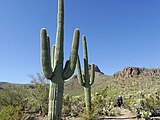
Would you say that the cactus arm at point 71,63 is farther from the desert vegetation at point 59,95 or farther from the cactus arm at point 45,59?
the cactus arm at point 45,59

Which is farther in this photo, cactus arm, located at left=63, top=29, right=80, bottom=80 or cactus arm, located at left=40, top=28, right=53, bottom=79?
cactus arm, located at left=63, top=29, right=80, bottom=80

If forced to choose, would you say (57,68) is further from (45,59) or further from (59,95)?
(59,95)

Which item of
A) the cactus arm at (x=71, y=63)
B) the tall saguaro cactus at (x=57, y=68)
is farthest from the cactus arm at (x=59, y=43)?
the cactus arm at (x=71, y=63)

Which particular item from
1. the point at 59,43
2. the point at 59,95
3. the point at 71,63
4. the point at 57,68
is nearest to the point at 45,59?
the point at 57,68

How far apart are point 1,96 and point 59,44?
47.4 ft

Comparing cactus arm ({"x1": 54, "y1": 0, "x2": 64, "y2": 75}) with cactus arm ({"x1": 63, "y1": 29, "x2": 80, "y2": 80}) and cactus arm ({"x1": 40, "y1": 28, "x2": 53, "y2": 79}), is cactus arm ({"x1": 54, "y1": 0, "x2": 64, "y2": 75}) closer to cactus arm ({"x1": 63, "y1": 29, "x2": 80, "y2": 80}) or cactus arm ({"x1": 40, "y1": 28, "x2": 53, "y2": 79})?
cactus arm ({"x1": 63, "y1": 29, "x2": 80, "y2": 80})

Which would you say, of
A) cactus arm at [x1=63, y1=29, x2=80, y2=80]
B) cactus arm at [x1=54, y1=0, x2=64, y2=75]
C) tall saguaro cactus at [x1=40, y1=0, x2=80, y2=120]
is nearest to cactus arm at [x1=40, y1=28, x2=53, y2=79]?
tall saguaro cactus at [x1=40, y1=0, x2=80, y2=120]

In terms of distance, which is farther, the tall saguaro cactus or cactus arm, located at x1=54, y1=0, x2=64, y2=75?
cactus arm, located at x1=54, y1=0, x2=64, y2=75

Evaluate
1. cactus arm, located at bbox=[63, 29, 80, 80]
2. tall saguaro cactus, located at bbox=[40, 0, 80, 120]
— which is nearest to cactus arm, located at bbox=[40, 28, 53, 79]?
tall saguaro cactus, located at bbox=[40, 0, 80, 120]

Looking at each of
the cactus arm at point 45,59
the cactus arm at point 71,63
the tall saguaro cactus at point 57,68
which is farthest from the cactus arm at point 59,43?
the cactus arm at point 45,59

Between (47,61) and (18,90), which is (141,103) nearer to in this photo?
(47,61)

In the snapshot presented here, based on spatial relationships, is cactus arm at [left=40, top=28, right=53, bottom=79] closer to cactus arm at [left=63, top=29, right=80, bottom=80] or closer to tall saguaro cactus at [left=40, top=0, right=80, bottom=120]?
tall saguaro cactus at [left=40, top=0, right=80, bottom=120]

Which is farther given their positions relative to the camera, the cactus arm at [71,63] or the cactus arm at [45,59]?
the cactus arm at [71,63]

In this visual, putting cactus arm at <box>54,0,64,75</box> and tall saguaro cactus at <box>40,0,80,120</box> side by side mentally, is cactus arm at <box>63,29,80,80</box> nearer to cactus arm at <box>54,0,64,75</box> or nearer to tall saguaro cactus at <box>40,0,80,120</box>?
tall saguaro cactus at <box>40,0,80,120</box>
